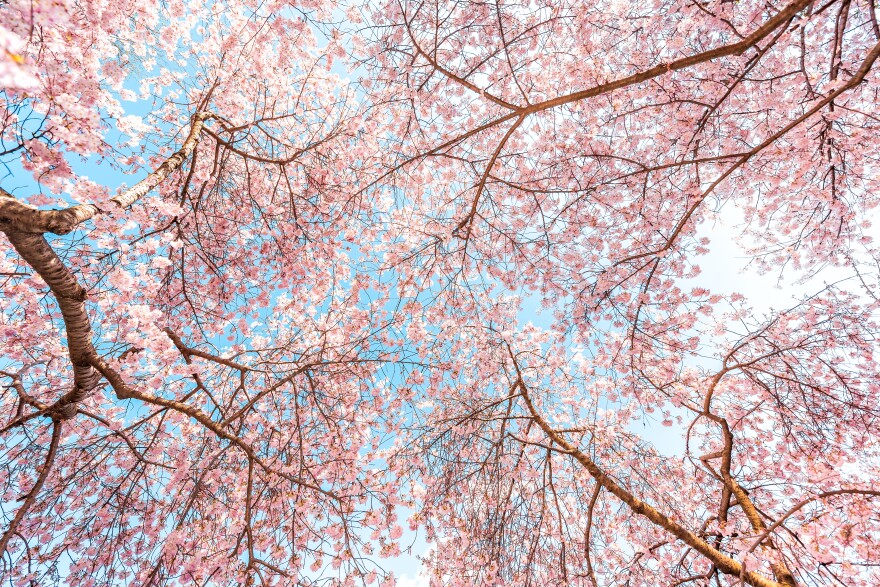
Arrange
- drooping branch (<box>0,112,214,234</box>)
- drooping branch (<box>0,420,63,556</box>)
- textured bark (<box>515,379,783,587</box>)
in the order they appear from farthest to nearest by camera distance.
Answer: textured bark (<box>515,379,783,587</box>), drooping branch (<box>0,420,63,556</box>), drooping branch (<box>0,112,214,234</box>)

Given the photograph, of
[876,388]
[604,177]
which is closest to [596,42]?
[604,177]

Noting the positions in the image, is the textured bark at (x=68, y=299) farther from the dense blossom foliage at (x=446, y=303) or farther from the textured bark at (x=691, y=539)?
the textured bark at (x=691, y=539)

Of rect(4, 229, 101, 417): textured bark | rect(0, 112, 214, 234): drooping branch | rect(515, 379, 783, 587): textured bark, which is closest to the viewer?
rect(0, 112, 214, 234): drooping branch

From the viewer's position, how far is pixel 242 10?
510cm

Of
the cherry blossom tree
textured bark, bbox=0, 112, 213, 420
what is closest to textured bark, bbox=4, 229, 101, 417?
textured bark, bbox=0, 112, 213, 420

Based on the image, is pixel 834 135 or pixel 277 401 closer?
pixel 834 135

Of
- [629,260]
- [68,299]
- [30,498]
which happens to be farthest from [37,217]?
[629,260]

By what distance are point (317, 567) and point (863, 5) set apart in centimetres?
820

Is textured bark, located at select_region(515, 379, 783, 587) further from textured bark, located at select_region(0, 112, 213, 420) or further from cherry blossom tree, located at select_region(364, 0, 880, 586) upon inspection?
textured bark, located at select_region(0, 112, 213, 420)

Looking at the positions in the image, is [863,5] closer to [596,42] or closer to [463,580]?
[596,42]

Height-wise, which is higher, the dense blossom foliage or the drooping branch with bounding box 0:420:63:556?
the dense blossom foliage

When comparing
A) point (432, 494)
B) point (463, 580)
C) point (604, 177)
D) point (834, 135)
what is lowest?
point (463, 580)

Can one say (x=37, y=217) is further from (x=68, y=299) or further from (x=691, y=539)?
(x=691, y=539)

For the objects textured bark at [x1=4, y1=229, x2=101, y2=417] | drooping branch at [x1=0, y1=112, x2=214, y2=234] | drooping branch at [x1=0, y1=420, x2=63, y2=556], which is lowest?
drooping branch at [x1=0, y1=420, x2=63, y2=556]
